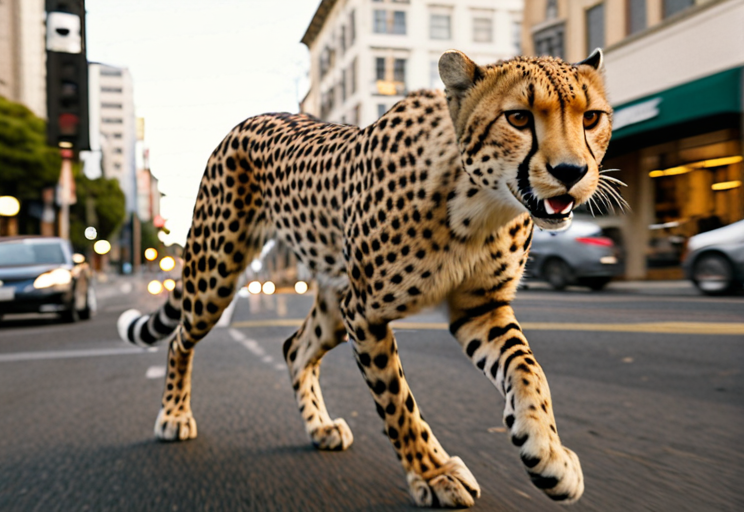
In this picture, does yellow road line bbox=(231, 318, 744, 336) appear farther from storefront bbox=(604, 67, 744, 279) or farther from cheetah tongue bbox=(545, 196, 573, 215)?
storefront bbox=(604, 67, 744, 279)

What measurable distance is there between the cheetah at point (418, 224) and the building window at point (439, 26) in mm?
39810

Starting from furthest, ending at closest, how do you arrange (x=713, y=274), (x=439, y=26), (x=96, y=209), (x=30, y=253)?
(x=96, y=209), (x=439, y=26), (x=713, y=274), (x=30, y=253)

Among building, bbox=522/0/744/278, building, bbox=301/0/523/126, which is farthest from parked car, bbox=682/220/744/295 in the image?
building, bbox=301/0/523/126

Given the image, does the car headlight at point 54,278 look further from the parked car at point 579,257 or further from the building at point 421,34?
the building at point 421,34

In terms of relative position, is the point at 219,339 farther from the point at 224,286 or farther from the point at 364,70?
the point at 364,70

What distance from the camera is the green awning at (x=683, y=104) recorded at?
1662 centimetres

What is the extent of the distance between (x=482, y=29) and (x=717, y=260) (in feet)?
107

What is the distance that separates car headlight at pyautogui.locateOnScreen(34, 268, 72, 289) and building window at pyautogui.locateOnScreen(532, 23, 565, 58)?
15.0m

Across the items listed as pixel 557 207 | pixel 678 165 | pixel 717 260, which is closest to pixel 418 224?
pixel 557 207

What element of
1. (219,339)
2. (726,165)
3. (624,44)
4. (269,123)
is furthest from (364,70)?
(269,123)

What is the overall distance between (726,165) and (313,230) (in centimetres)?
1673

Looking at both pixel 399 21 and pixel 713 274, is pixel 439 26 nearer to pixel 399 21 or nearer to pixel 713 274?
pixel 399 21

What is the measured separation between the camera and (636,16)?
831 inches

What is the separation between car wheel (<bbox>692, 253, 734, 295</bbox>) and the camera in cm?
1377
